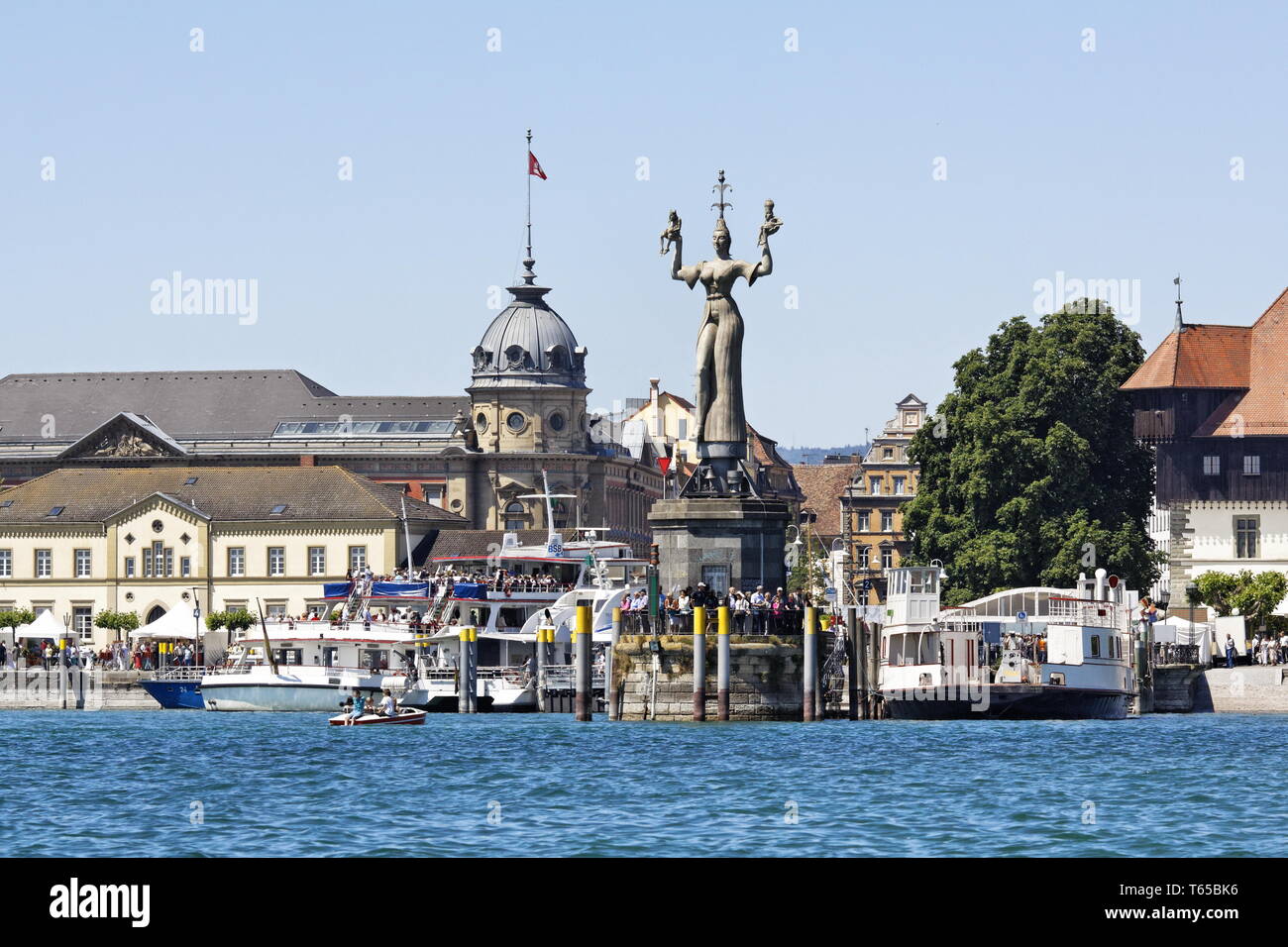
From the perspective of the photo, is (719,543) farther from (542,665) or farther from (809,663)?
(542,665)

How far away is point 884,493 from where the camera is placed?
186125 millimetres

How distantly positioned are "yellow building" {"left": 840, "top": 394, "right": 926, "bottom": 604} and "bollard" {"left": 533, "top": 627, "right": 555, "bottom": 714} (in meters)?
94.6

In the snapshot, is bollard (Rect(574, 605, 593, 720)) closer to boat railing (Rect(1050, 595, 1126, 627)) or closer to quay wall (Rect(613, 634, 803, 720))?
quay wall (Rect(613, 634, 803, 720))

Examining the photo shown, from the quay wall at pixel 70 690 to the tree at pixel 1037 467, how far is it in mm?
30397

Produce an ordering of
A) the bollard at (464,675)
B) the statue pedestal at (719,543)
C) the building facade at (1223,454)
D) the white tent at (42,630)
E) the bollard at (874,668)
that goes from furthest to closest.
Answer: the white tent at (42,630) → the building facade at (1223,454) → the bollard at (464,675) → the bollard at (874,668) → the statue pedestal at (719,543)

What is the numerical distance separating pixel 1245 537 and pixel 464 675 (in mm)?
35437

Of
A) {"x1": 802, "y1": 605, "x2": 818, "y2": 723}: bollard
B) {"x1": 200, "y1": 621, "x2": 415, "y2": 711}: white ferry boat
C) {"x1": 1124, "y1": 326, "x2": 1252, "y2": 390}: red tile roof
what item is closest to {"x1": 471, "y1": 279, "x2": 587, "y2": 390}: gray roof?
{"x1": 1124, "y1": 326, "x2": 1252, "y2": 390}: red tile roof

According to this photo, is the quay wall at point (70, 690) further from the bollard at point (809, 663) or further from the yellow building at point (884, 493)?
the yellow building at point (884, 493)

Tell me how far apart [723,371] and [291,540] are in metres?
73.6

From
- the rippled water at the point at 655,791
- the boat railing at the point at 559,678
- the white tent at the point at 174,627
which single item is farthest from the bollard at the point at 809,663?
the white tent at the point at 174,627

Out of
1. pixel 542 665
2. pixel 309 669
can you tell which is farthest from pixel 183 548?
pixel 542 665

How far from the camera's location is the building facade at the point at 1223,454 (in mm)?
102250

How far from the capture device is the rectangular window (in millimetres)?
103812
